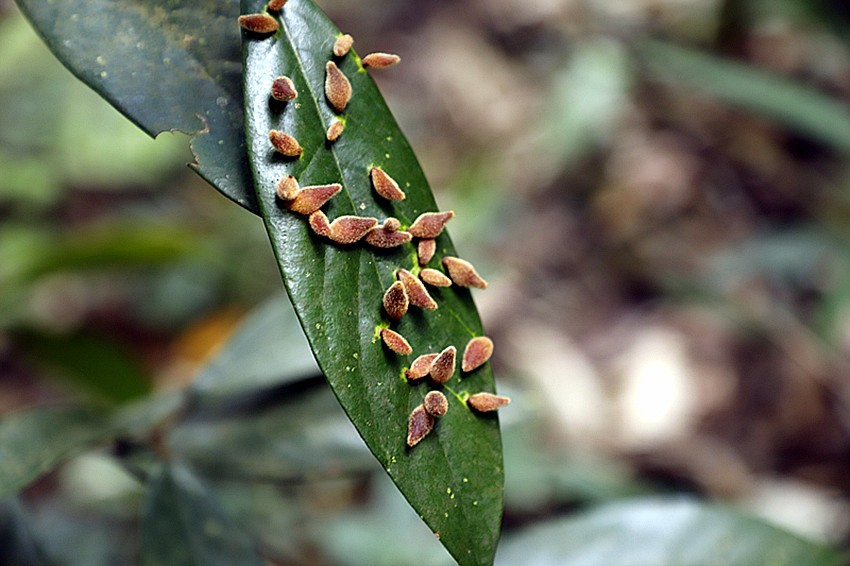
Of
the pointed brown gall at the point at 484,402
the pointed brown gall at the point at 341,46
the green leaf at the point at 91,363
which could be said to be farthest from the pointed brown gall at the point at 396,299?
the green leaf at the point at 91,363

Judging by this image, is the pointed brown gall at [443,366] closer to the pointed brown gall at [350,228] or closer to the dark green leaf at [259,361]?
the pointed brown gall at [350,228]

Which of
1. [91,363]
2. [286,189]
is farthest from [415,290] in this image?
[91,363]

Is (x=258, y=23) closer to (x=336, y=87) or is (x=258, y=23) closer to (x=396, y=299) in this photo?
(x=336, y=87)

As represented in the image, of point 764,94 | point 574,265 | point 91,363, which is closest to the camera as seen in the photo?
point 91,363

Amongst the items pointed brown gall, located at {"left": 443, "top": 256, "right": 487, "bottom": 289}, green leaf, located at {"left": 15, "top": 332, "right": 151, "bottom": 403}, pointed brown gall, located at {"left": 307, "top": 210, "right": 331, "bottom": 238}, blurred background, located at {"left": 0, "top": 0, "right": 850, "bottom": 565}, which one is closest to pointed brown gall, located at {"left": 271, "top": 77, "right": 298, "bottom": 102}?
pointed brown gall, located at {"left": 307, "top": 210, "right": 331, "bottom": 238}

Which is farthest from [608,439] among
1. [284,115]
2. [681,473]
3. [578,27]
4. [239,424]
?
[578,27]

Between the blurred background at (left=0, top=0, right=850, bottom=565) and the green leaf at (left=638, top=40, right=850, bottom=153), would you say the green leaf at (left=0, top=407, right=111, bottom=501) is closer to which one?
the blurred background at (left=0, top=0, right=850, bottom=565)
